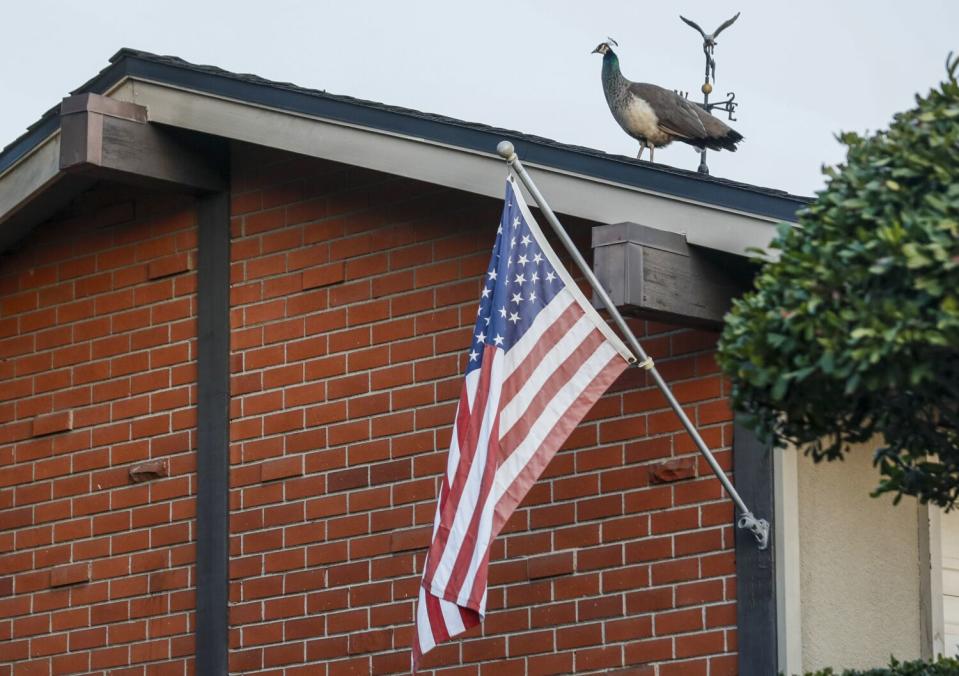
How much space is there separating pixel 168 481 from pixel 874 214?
5379mm

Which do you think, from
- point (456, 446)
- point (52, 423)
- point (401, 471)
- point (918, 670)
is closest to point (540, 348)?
point (456, 446)

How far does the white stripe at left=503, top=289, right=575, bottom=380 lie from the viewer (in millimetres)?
8094

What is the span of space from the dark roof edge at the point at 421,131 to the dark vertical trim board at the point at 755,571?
97cm

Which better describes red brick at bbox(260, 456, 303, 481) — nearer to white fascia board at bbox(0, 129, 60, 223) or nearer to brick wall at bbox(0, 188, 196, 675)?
brick wall at bbox(0, 188, 196, 675)

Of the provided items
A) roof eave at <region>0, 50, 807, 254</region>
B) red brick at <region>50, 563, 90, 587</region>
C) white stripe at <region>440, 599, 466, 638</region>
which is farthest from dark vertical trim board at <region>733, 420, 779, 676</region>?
red brick at <region>50, 563, 90, 587</region>

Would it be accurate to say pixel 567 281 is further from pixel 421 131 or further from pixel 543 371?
pixel 421 131

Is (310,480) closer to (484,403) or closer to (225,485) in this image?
(225,485)

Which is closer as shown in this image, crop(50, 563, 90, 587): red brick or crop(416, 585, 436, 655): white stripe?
crop(416, 585, 436, 655): white stripe

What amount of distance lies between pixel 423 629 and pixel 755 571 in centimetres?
138

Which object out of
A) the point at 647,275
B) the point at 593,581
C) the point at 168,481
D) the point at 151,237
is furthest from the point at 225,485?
the point at 647,275

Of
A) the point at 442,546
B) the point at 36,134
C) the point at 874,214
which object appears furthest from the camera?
the point at 36,134

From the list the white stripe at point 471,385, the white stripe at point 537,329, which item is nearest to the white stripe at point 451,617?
the white stripe at point 471,385

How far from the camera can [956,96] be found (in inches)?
241

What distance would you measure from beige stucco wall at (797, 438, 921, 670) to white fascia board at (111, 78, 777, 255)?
43.9 inches
